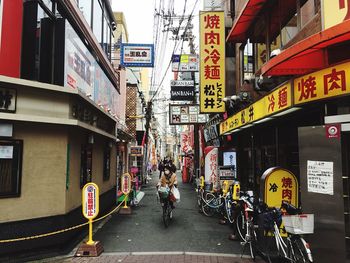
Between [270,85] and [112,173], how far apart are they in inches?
375

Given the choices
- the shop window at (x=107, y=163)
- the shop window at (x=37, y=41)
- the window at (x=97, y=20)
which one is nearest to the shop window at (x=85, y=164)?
the shop window at (x=37, y=41)

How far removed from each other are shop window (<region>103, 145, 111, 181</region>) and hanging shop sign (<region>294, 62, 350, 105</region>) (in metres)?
9.63

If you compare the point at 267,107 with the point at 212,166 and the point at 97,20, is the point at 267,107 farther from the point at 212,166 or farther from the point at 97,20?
the point at 97,20

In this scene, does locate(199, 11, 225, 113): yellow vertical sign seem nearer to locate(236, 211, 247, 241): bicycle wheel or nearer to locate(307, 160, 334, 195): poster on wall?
locate(236, 211, 247, 241): bicycle wheel

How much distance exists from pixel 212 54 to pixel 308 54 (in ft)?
27.8

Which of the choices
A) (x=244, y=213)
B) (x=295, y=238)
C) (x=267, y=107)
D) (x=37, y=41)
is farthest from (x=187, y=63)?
(x=295, y=238)

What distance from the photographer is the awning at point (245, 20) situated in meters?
10.7

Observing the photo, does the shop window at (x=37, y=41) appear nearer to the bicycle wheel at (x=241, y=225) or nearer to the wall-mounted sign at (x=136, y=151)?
the bicycle wheel at (x=241, y=225)

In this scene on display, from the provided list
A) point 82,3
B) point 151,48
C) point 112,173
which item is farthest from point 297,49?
point 112,173

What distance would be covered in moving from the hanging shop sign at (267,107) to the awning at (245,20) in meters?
3.02

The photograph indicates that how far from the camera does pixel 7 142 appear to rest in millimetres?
7422

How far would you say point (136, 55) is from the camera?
16906mm

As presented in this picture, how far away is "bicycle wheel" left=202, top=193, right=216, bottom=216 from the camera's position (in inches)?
543

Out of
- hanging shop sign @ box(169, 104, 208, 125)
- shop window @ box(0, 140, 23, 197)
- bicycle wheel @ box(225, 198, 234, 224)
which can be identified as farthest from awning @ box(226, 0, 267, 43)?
hanging shop sign @ box(169, 104, 208, 125)
